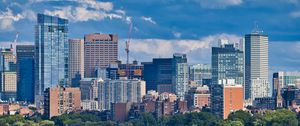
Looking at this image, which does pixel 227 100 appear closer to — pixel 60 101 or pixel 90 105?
pixel 60 101

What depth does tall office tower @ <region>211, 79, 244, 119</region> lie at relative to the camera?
141 m

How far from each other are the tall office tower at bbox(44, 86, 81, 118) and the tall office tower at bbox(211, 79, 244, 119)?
53.1 ft

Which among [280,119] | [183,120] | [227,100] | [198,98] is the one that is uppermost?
[227,100]

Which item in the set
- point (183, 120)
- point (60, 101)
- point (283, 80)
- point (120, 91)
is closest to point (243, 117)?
point (183, 120)

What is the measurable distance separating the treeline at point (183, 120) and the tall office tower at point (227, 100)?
18.2ft

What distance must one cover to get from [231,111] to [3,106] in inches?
1411

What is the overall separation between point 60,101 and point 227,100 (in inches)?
849

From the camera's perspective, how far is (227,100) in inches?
5640

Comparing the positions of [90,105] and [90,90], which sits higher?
[90,90]

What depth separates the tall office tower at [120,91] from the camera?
18300 centimetres

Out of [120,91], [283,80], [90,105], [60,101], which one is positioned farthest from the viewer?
[283,80]

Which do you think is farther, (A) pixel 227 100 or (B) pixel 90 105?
(B) pixel 90 105

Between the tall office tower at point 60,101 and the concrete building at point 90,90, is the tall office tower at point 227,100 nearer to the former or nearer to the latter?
the tall office tower at point 60,101

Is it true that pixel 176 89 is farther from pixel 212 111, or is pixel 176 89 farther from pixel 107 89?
pixel 212 111
